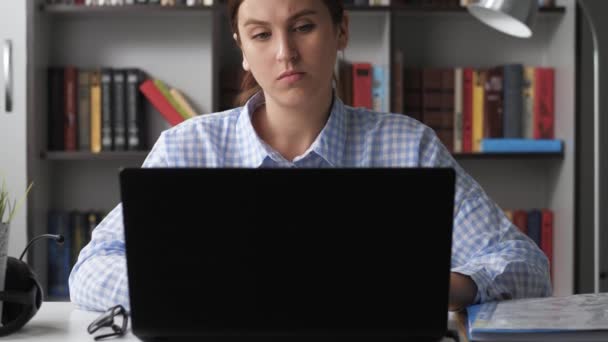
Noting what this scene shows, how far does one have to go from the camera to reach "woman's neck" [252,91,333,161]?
146 cm

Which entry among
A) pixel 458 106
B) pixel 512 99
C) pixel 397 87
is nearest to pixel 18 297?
pixel 397 87

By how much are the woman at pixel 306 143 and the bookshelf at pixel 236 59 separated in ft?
4.56

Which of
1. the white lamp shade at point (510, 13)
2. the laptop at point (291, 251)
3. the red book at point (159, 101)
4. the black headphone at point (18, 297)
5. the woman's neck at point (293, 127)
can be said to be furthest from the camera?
the red book at point (159, 101)

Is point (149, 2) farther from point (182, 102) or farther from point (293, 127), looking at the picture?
point (293, 127)

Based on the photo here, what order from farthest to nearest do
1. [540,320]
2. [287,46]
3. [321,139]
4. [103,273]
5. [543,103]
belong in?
[543,103], [321,139], [287,46], [103,273], [540,320]

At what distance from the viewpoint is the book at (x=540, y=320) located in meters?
0.93

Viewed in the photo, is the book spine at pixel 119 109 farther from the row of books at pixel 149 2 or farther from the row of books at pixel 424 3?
the row of books at pixel 424 3

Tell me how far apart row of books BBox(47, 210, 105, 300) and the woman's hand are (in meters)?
2.07

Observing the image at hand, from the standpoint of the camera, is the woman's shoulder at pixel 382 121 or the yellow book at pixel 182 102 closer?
the woman's shoulder at pixel 382 121

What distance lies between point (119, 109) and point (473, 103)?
130 centimetres

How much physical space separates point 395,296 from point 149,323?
0.27 m

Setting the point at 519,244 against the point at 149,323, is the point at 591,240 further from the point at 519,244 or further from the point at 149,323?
the point at 149,323

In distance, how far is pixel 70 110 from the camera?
2.92m

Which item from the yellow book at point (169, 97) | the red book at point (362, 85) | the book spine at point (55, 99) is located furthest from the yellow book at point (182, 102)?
the red book at point (362, 85)
